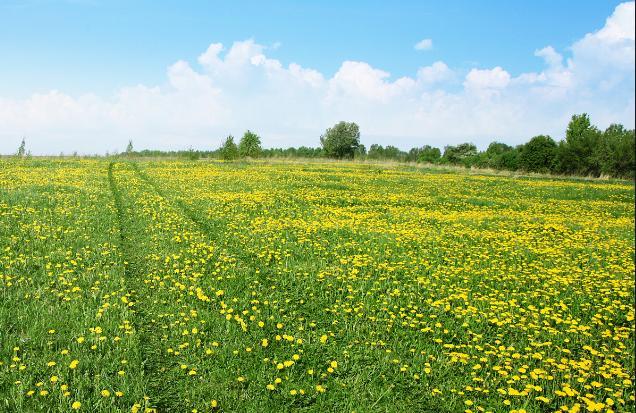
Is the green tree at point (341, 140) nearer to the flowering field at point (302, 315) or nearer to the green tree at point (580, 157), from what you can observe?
the green tree at point (580, 157)

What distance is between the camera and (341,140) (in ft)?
317

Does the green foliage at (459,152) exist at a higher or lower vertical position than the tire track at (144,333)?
higher

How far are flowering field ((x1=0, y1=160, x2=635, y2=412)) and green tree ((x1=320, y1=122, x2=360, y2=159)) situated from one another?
82463mm

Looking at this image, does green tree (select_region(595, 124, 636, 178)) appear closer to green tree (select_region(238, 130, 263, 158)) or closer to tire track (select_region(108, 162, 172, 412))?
green tree (select_region(238, 130, 263, 158))

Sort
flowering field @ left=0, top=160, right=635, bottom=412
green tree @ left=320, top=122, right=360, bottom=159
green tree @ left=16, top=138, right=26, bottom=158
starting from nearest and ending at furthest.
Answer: flowering field @ left=0, top=160, right=635, bottom=412 → green tree @ left=16, top=138, right=26, bottom=158 → green tree @ left=320, top=122, right=360, bottom=159

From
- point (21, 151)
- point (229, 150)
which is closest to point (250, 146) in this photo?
point (229, 150)

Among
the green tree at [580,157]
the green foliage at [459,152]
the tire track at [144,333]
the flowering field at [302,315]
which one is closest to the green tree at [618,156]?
the green tree at [580,157]

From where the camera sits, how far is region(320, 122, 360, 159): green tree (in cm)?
9662

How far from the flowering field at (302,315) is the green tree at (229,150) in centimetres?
4206

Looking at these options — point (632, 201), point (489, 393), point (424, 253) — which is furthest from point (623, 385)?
point (632, 201)

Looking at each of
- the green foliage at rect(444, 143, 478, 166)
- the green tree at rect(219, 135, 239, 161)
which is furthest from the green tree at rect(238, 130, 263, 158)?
the green foliage at rect(444, 143, 478, 166)

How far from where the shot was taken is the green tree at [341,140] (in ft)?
317

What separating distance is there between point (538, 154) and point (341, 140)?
45411mm

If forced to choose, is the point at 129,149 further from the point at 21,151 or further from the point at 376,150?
the point at 376,150
